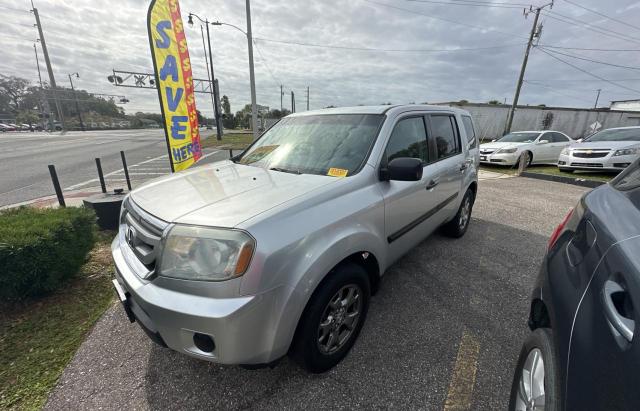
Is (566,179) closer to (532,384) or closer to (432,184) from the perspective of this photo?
(432,184)

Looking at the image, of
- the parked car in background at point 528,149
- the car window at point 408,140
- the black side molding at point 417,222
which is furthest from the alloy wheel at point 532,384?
the parked car in background at point 528,149

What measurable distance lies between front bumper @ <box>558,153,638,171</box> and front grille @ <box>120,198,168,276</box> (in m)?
11.7

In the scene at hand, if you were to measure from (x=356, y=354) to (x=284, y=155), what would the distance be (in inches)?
68.8

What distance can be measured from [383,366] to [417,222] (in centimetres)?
133

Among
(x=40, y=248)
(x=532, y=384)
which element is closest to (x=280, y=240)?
(x=532, y=384)

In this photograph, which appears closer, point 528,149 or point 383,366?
point 383,366

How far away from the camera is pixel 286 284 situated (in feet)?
5.02

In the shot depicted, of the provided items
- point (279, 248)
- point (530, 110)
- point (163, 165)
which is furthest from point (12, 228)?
point (530, 110)

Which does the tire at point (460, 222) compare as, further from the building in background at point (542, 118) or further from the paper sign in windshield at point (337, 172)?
the building in background at point (542, 118)

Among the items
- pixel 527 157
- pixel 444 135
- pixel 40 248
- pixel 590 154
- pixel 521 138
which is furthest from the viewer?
pixel 521 138

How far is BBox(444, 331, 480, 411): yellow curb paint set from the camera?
1787mm

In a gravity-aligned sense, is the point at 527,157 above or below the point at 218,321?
below

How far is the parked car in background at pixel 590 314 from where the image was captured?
86 cm

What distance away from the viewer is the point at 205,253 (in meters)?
1.50
